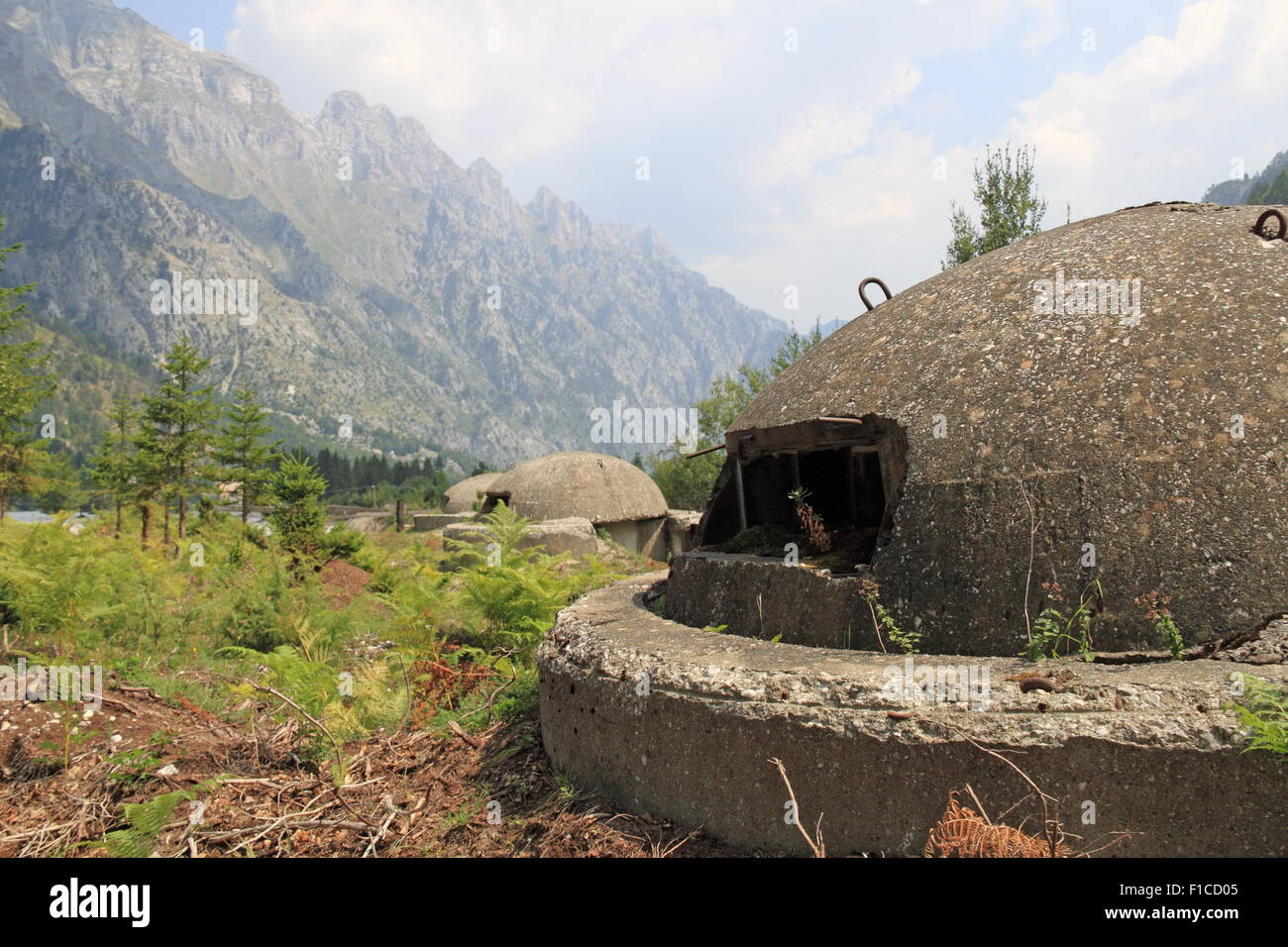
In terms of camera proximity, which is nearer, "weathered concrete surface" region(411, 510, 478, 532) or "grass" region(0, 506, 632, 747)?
"grass" region(0, 506, 632, 747)

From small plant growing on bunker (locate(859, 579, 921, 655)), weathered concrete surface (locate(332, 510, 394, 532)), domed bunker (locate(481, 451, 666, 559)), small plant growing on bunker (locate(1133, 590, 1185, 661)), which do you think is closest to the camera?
small plant growing on bunker (locate(1133, 590, 1185, 661))

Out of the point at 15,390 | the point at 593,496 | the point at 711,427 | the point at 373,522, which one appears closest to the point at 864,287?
the point at 593,496

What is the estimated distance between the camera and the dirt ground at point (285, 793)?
4215 millimetres

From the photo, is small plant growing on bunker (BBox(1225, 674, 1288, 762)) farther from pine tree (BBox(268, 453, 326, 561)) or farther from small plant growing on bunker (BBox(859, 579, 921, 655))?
pine tree (BBox(268, 453, 326, 561))

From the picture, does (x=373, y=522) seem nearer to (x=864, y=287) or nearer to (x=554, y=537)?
(x=554, y=537)

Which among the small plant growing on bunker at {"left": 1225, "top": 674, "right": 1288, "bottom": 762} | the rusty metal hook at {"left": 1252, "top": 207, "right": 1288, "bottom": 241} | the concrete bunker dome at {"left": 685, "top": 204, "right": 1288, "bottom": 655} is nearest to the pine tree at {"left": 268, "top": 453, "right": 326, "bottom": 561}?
the concrete bunker dome at {"left": 685, "top": 204, "right": 1288, "bottom": 655}

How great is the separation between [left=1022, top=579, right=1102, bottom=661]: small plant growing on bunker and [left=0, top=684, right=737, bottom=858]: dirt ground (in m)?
1.72

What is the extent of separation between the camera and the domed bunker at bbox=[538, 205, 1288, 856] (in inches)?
126

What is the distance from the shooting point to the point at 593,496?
21.2m

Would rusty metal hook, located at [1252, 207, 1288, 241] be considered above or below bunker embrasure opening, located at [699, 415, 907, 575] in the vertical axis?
above

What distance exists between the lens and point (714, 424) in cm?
4156

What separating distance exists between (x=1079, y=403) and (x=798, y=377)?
1920mm

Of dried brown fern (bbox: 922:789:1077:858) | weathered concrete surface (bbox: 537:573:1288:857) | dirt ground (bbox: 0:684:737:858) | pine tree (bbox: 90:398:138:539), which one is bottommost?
dirt ground (bbox: 0:684:737:858)
